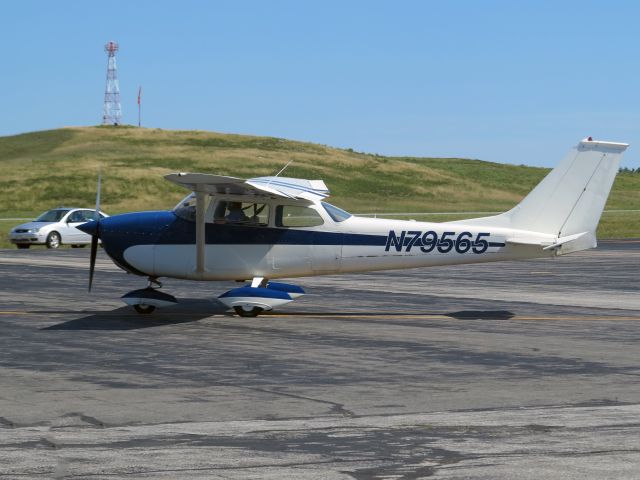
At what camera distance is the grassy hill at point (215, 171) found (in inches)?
3959

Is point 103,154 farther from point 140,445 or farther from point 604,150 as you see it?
point 140,445

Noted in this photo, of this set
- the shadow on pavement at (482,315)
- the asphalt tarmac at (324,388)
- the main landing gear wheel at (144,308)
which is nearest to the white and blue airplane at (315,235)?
the main landing gear wheel at (144,308)

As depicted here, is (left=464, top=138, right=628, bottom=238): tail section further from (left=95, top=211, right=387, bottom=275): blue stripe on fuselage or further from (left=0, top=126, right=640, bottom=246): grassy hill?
(left=0, top=126, right=640, bottom=246): grassy hill

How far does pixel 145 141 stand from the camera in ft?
458

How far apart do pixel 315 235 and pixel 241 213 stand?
1.42 metres

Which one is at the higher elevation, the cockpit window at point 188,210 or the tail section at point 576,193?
the tail section at point 576,193

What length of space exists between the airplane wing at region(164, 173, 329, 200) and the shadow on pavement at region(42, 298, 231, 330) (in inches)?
95.0

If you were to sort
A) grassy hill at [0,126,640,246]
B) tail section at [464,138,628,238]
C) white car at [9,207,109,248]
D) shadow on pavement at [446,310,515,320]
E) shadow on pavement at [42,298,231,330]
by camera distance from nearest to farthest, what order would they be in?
shadow on pavement at [42,298,231,330]
tail section at [464,138,628,238]
shadow on pavement at [446,310,515,320]
white car at [9,207,109,248]
grassy hill at [0,126,640,246]

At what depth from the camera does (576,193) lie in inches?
801

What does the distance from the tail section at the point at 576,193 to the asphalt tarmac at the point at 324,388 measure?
1.76 m

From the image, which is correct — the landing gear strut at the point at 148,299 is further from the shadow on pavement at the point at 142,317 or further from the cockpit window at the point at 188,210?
the cockpit window at the point at 188,210

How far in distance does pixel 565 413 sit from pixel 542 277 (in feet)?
68.6

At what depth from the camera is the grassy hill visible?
10056 cm

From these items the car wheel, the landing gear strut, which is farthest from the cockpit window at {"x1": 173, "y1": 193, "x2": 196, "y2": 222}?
the car wheel
